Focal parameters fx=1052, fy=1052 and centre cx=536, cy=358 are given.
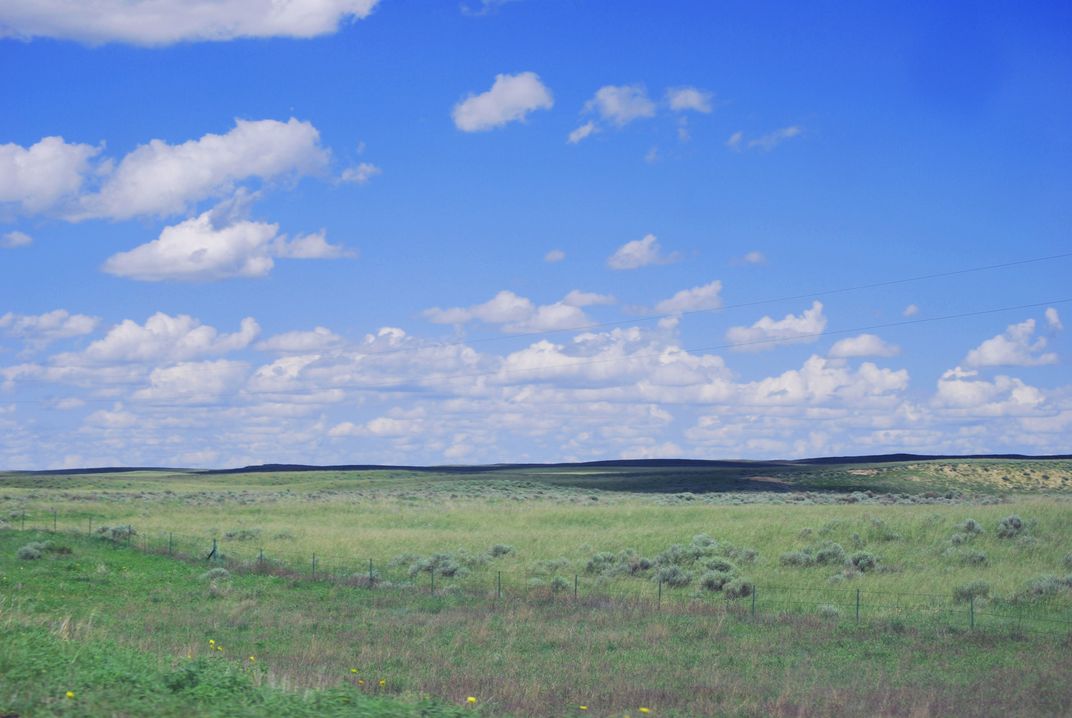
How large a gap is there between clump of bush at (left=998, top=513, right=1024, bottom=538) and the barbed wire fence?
34.3 ft

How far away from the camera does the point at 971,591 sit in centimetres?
3225

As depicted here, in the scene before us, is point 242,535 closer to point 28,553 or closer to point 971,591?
point 28,553

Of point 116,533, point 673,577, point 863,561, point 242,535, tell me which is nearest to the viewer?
point 673,577

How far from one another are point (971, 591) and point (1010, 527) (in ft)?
37.5

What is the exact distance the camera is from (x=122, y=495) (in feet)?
270

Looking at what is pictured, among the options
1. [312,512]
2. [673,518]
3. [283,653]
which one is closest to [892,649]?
[283,653]

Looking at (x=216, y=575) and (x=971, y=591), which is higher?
(x=216, y=575)

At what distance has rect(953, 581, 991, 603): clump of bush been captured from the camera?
32000mm

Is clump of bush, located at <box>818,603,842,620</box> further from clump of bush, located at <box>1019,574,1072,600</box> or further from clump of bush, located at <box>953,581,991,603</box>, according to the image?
clump of bush, located at <box>1019,574,1072,600</box>

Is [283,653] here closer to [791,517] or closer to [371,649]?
[371,649]

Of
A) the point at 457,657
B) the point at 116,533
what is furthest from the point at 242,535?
the point at 457,657

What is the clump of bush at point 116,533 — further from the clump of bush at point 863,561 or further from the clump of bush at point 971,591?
the clump of bush at point 971,591

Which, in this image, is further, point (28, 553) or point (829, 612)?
point (28, 553)

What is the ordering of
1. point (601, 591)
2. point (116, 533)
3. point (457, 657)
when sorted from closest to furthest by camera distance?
1. point (457, 657)
2. point (601, 591)
3. point (116, 533)
